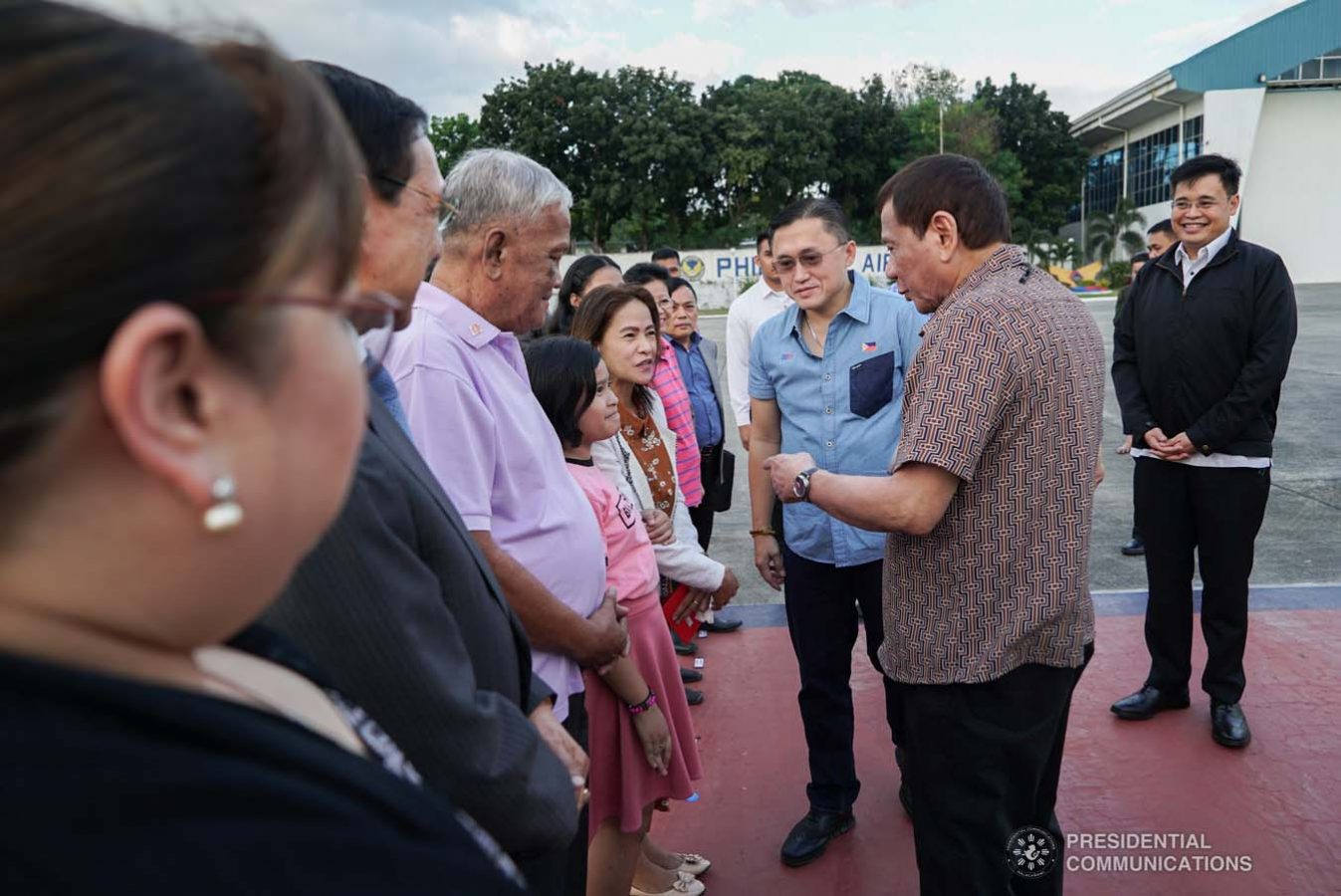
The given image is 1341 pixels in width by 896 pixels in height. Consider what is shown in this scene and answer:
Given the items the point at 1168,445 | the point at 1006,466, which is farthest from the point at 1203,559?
the point at 1006,466

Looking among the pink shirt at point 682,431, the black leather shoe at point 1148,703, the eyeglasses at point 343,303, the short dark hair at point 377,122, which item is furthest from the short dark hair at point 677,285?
the eyeglasses at point 343,303

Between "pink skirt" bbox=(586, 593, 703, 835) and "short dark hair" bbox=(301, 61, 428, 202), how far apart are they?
4.31 ft

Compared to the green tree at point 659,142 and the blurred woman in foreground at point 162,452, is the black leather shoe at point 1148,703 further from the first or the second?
the green tree at point 659,142

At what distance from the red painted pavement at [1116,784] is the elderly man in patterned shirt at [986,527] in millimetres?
846

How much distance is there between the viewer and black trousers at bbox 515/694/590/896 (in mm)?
1800

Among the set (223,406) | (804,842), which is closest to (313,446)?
(223,406)

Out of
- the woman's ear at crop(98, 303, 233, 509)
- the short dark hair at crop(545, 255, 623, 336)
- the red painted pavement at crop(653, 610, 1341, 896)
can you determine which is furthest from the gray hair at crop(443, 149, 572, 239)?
the short dark hair at crop(545, 255, 623, 336)

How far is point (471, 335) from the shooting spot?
6.82 ft

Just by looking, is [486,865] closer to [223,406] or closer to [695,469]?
[223,406]

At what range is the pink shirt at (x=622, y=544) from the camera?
257cm

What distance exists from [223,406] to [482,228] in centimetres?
172

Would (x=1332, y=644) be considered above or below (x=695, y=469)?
below

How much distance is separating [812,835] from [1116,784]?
1193mm

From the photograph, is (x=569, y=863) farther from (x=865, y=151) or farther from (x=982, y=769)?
(x=865, y=151)
